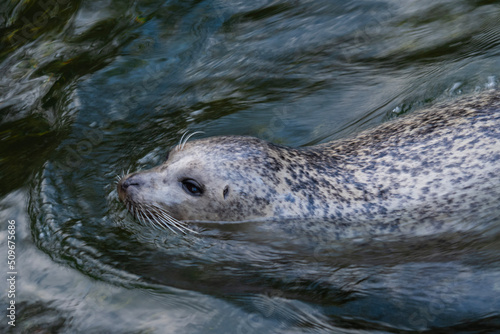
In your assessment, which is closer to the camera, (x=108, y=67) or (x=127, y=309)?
(x=127, y=309)

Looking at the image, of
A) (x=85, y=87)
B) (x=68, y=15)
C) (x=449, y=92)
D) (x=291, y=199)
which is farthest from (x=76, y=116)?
(x=449, y=92)

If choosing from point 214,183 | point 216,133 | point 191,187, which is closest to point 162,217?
point 191,187


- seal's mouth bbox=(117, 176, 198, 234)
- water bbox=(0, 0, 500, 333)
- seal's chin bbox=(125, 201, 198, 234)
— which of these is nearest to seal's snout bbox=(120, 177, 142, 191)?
seal's mouth bbox=(117, 176, 198, 234)

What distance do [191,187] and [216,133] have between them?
4.24ft

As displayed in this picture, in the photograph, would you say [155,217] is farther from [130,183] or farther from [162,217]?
[130,183]

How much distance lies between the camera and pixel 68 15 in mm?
7680

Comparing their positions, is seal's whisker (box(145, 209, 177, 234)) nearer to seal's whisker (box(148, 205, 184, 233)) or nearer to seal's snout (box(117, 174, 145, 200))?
seal's whisker (box(148, 205, 184, 233))

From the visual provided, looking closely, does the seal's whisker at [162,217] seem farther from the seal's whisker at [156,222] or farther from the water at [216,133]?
the water at [216,133]

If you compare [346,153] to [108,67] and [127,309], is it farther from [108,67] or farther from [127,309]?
[108,67]

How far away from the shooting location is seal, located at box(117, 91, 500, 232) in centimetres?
441

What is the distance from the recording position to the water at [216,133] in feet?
13.3

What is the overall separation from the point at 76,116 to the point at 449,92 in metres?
3.70

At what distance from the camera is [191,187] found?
15.5 feet

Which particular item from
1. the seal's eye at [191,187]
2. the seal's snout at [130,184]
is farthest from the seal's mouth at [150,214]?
the seal's eye at [191,187]
